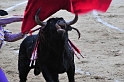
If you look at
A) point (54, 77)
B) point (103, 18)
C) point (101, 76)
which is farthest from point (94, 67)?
point (103, 18)

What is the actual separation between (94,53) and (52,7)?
321 centimetres

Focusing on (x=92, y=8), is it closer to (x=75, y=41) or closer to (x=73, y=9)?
(x=73, y=9)

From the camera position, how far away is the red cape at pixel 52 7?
15.2 feet

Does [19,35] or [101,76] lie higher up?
[19,35]

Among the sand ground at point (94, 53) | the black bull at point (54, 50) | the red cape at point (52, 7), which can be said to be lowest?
the sand ground at point (94, 53)

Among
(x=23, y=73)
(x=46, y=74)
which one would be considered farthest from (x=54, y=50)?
(x=23, y=73)

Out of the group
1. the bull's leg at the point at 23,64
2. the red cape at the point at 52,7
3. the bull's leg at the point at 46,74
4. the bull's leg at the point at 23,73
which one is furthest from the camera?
the bull's leg at the point at 23,73

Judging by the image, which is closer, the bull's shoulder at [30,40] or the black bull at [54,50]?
the black bull at [54,50]

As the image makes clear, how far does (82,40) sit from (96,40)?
29cm

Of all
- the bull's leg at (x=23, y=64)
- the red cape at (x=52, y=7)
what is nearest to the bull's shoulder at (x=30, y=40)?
the bull's leg at (x=23, y=64)

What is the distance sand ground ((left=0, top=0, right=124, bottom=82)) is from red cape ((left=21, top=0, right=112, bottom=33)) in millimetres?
1809

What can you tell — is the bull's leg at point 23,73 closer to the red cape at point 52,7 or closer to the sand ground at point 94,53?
the sand ground at point 94,53

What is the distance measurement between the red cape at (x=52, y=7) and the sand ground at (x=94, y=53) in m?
1.81

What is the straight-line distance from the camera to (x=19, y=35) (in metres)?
4.65
